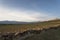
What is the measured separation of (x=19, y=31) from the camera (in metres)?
6.27

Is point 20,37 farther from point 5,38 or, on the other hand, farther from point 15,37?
point 5,38

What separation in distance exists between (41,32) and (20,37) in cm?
86

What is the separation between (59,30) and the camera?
6391 mm

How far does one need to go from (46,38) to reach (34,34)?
1.66ft

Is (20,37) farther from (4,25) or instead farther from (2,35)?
(4,25)

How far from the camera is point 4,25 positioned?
788cm

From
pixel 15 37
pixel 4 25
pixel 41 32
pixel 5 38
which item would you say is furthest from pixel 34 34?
pixel 4 25

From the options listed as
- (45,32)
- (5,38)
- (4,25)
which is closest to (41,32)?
(45,32)

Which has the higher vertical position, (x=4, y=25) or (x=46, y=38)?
(x=4, y=25)

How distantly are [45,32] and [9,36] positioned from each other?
1439mm

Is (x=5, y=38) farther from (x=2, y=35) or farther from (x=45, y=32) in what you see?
(x=45, y=32)

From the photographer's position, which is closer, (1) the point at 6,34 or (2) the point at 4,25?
(1) the point at 6,34

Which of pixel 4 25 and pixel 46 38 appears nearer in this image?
pixel 46 38

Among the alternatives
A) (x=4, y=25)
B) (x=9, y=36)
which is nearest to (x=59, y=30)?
(x=9, y=36)
